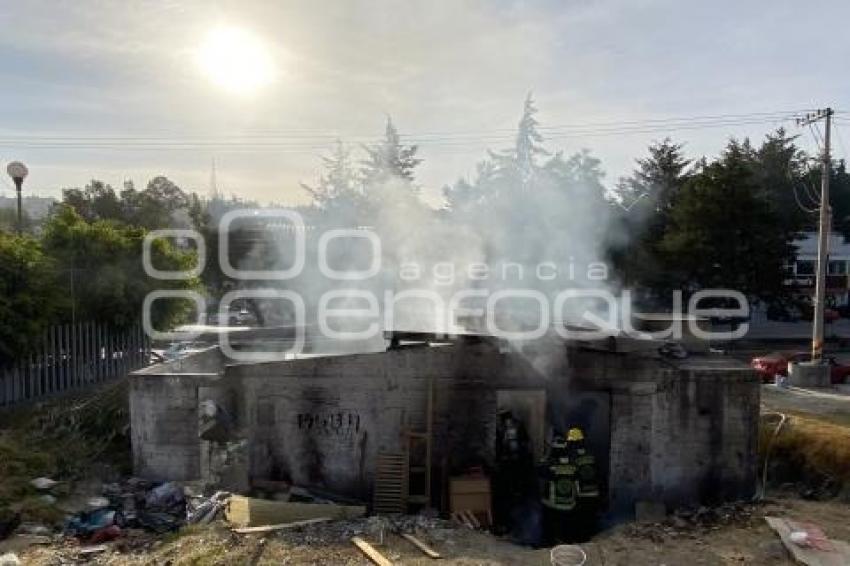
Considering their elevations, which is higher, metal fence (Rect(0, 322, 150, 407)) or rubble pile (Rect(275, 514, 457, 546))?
metal fence (Rect(0, 322, 150, 407))

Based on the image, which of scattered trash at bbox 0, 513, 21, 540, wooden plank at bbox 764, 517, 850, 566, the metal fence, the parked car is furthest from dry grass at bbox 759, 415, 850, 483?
the parked car

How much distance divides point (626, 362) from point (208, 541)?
7531 mm

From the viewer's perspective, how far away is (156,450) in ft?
38.3

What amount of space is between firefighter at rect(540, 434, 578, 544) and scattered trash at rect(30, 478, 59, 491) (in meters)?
8.68

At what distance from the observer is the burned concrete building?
448 inches

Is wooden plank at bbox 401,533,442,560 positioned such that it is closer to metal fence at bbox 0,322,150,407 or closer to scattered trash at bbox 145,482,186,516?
scattered trash at bbox 145,482,186,516

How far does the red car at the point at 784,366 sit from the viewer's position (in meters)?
19.4

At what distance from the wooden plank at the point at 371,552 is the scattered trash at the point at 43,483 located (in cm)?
590

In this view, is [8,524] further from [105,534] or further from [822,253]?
[822,253]

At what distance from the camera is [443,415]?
467 inches

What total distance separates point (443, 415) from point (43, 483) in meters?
7.20

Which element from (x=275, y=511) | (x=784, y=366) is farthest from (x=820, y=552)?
(x=784, y=366)

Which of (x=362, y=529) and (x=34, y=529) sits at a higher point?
(x=362, y=529)

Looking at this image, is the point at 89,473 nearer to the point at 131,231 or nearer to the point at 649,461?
the point at 131,231
